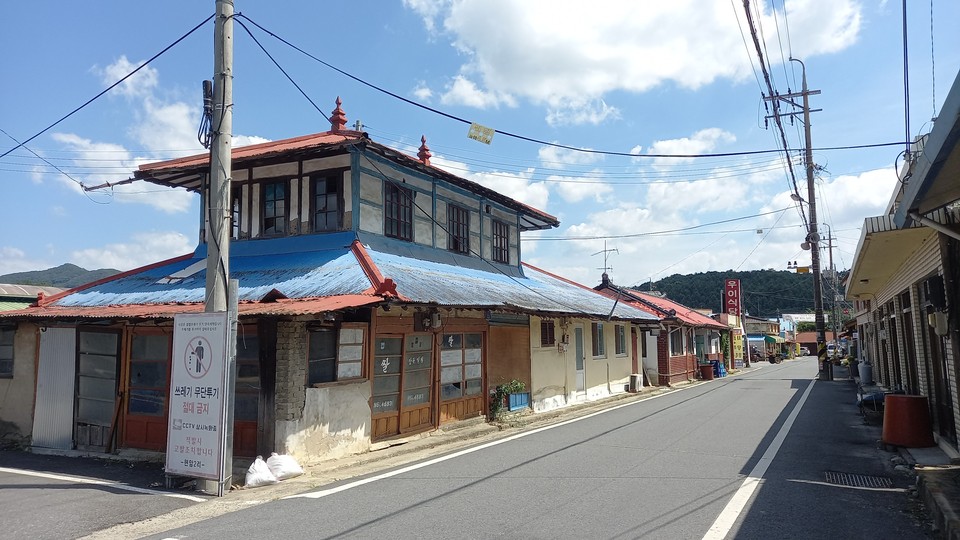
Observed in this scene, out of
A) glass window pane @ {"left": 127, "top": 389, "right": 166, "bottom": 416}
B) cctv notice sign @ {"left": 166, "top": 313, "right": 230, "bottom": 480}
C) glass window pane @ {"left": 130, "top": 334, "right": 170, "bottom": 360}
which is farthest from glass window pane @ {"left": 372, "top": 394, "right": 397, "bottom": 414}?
glass window pane @ {"left": 130, "top": 334, "right": 170, "bottom": 360}

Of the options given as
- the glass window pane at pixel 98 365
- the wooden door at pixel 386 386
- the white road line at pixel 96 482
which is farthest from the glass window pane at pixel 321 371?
the glass window pane at pixel 98 365

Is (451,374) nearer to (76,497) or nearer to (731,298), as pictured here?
(76,497)

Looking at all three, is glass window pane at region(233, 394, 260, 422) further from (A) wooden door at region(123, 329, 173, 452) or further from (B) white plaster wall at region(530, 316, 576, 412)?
(B) white plaster wall at region(530, 316, 576, 412)

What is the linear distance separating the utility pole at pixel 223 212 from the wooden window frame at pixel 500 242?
35.5 feet

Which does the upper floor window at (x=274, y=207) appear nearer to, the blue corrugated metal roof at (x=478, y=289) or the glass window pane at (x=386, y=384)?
the blue corrugated metal roof at (x=478, y=289)

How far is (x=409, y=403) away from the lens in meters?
12.5

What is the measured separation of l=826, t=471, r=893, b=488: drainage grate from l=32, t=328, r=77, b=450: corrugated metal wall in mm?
13090

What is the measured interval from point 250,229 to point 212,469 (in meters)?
7.46

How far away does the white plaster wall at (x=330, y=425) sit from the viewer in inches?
379

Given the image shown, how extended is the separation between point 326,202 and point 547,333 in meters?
7.54

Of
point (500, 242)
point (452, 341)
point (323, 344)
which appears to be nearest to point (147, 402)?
point (323, 344)

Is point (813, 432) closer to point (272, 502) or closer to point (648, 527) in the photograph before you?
point (648, 527)

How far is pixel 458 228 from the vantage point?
17328 millimetres

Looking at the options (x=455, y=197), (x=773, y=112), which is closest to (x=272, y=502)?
(x=455, y=197)
